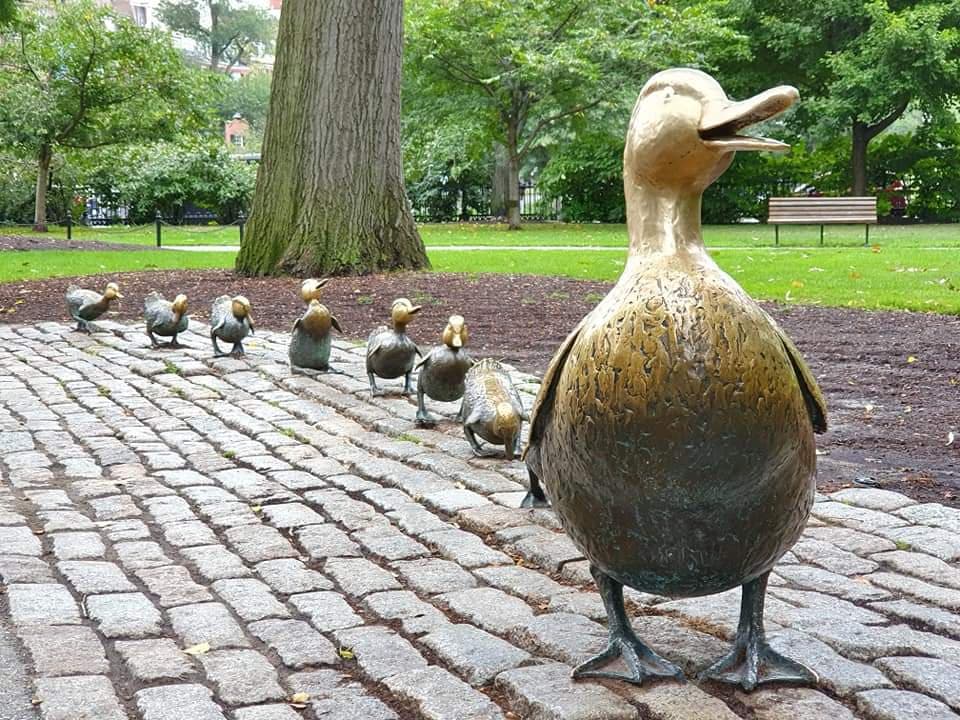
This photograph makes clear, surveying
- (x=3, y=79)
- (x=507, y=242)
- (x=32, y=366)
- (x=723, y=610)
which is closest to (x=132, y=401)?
→ (x=32, y=366)

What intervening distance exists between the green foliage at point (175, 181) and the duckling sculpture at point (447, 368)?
27577 millimetres

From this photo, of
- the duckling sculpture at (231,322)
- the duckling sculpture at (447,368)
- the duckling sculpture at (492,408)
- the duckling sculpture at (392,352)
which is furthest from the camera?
the duckling sculpture at (231,322)

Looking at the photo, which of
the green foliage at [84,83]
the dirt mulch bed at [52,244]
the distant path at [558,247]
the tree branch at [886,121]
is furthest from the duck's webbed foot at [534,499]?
the tree branch at [886,121]

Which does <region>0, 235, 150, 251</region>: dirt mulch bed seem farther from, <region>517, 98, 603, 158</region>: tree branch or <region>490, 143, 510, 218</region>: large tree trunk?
<region>490, 143, 510, 218</region>: large tree trunk

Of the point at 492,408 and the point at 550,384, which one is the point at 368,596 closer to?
the point at 550,384

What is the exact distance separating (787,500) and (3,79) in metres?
27.2

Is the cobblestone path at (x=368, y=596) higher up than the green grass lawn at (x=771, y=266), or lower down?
lower down

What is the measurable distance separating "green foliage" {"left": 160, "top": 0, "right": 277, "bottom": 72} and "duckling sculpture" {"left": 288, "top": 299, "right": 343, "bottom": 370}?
57.4 meters

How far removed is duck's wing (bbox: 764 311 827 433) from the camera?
3082 mm

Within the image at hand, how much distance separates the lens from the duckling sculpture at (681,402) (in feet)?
9.50

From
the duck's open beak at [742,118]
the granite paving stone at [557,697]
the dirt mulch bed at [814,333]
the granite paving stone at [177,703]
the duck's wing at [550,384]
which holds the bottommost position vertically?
the granite paving stone at [177,703]

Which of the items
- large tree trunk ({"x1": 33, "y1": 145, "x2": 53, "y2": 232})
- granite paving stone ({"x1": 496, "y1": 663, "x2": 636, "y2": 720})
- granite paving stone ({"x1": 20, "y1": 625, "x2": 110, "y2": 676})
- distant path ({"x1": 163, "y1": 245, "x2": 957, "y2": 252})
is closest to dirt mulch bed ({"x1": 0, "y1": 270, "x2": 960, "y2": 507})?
granite paving stone ({"x1": 496, "y1": 663, "x2": 636, "y2": 720})

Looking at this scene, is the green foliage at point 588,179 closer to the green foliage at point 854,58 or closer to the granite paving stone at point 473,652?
the green foliage at point 854,58

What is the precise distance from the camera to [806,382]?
122 inches
